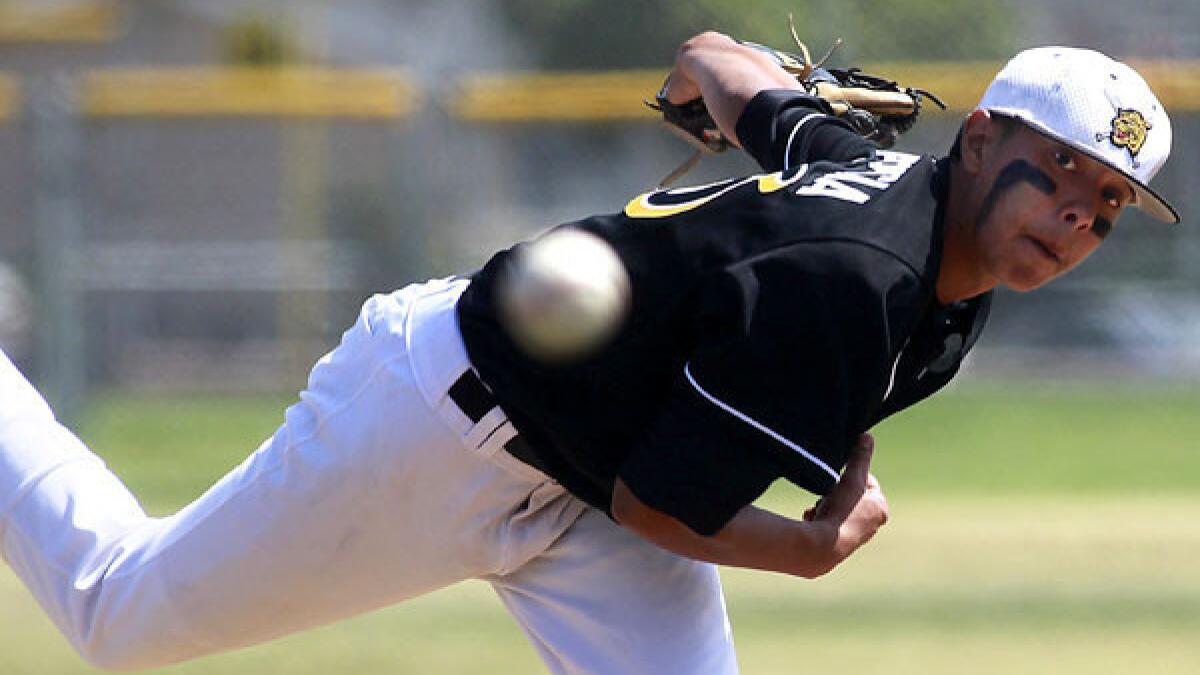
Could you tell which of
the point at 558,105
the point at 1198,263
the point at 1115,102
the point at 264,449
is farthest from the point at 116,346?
the point at 1115,102

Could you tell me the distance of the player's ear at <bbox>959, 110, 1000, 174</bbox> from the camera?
326 centimetres

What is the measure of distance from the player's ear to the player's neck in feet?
0.08

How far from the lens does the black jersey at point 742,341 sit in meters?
3.05

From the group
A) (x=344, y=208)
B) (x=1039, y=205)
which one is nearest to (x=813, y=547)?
(x=1039, y=205)

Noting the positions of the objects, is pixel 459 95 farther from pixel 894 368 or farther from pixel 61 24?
pixel 61 24

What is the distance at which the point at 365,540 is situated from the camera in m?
3.50

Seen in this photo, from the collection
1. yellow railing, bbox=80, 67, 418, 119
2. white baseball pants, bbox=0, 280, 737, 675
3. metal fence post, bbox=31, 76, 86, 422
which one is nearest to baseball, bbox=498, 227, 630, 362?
white baseball pants, bbox=0, 280, 737, 675

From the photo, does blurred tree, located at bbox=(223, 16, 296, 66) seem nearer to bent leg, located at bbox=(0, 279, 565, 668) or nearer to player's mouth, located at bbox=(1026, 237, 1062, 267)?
bent leg, located at bbox=(0, 279, 565, 668)

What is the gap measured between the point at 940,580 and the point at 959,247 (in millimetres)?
4567

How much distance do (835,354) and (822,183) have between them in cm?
34

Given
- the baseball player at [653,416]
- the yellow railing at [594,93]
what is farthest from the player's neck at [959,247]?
the yellow railing at [594,93]

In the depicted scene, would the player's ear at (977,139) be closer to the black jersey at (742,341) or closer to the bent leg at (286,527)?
the black jersey at (742,341)

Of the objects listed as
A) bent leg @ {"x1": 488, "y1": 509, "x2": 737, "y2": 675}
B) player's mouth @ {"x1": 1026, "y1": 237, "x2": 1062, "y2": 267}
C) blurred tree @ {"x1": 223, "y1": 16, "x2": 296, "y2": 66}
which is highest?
player's mouth @ {"x1": 1026, "y1": 237, "x2": 1062, "y2": 267}

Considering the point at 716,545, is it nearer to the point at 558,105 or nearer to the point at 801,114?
the point at 801,114
